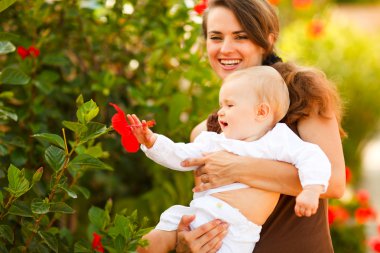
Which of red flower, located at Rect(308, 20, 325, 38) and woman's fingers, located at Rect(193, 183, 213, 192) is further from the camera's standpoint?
red flower, located at Rect(308, 20, 325, 38)

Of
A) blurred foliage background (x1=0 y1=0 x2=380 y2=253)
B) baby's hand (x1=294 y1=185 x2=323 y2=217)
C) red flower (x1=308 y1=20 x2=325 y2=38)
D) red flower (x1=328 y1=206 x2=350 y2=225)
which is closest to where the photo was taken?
baby's hand (x1=294 y1=185 x2=323 y2=217)

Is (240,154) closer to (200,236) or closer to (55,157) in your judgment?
(200,236)

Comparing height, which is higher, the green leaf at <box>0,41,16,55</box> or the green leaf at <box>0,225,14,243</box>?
the green leaf at <box>0,41,16,55</box>

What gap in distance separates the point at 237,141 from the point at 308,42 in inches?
190

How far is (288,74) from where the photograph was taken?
2594 mm

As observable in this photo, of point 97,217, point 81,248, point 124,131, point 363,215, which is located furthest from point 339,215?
point 124,131

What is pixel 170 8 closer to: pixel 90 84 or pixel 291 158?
pixel 90 84

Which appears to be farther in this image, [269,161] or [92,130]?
[269,161]

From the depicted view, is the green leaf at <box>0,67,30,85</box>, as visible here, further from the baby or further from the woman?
the woman

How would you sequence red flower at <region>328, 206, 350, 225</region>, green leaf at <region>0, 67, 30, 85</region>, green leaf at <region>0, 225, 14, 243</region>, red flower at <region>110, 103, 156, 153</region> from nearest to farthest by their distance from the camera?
1. green leaf at <region>0, 225, 14, 243</region>
2. red flower at <region>110, 103, 156, 153</region>
3. green leaf at <region>0, 67, 30, 85</region>
4. red flower at <region>328, 206, 350, 225</region>

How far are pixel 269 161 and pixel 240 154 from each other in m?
0.11

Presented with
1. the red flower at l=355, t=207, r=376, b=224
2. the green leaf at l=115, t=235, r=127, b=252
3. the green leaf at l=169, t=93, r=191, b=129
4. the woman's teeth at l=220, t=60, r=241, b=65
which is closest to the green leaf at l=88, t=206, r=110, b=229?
the green leaf at l=115, t=235, r=127, b=252

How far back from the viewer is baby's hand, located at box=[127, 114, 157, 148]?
2422 mm

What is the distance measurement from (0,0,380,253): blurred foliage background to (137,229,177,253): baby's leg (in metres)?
0.57
